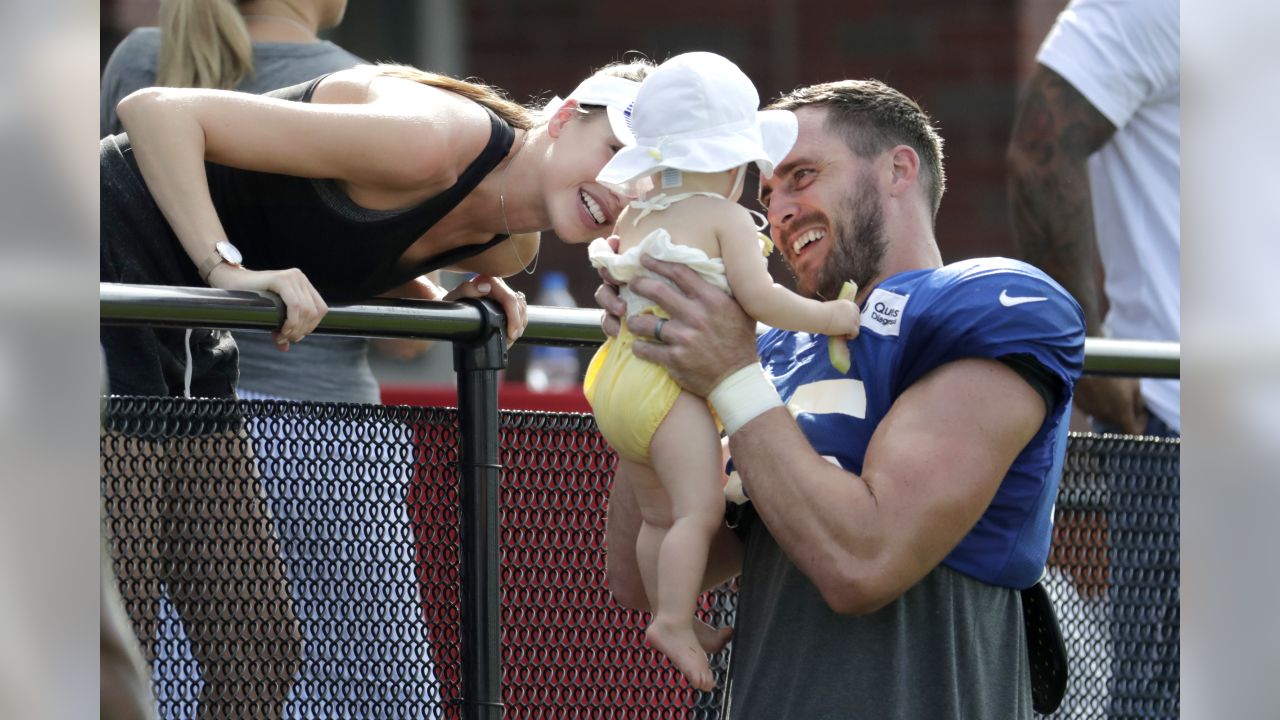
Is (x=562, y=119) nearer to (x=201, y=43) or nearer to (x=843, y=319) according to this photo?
(x=843, y=319)

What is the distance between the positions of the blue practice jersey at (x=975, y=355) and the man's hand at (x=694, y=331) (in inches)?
5.6

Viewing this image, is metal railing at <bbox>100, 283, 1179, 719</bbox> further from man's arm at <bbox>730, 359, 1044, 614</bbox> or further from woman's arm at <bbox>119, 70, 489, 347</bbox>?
man's arm at <bbox>730, 359, 1044, 614</bbox>

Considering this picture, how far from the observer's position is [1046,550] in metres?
2.19

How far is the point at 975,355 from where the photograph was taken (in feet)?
6.88

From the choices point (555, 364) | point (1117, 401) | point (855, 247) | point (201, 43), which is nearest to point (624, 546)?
point (855, 247)

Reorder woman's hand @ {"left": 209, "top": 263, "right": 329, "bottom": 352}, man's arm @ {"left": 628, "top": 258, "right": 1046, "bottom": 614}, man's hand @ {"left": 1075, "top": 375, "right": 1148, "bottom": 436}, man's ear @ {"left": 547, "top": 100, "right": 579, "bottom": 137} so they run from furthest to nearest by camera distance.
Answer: man's hand @ {"left": 1075, "top": 375, "right": 1148, "bottom": 436}
man's ear @ {"left": 547, "top": 100, "right": 579, "bottom": 137}
woman's hand @ {"left": 209, "top": 263, "right": 329, "bottom": 352}
man's arm @ {"left": 628, "top": 258, "right": 1046, "bottom": 614}

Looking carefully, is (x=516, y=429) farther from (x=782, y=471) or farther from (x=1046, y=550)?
(x=1046, y=550)

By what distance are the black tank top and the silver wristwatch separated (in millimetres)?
233

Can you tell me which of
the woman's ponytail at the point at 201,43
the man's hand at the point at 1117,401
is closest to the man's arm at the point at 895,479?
the woman's ponytail at the point at 201,43

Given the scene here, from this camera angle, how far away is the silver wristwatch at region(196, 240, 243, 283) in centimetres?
227

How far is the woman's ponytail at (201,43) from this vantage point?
3.30m

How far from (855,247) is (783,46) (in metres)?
7.92

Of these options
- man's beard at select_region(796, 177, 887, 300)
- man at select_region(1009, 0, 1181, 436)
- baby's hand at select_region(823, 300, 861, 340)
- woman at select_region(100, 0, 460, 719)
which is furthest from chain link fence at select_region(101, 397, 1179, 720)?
man at select_region(1009, 0, 1181, 436)
